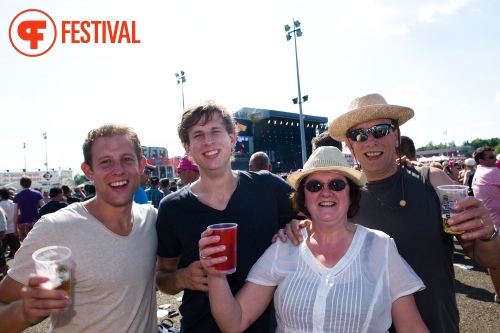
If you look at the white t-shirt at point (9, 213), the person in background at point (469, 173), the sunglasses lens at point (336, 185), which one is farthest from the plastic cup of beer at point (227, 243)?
the person in background at point (469, 173)

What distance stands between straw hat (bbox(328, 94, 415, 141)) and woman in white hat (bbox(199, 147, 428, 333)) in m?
0.56

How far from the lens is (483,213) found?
166 centimetres

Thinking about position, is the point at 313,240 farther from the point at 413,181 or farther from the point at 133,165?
the point at 133,165

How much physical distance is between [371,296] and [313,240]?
48 centimetres

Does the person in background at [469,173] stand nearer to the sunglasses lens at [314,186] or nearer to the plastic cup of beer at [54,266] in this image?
the sunglasses lens at [314,186]

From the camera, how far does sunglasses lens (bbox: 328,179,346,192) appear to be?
1.99 metres

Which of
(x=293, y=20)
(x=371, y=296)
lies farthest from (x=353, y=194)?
(x=293, y=20)

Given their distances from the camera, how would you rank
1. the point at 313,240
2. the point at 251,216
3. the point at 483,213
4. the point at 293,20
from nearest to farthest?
1. the point at 483,213
2. the point at 313,240
3. the point at 251,216
4. the point at 293,20

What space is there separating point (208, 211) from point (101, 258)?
0.72 meters

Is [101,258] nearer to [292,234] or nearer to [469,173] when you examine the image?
[292,234]

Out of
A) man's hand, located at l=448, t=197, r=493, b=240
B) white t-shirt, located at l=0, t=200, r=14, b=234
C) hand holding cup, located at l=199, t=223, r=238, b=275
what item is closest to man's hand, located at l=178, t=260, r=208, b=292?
hand holding cup, located at l=199, t=223, r=238, b=275

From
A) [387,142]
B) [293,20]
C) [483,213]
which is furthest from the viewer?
[293,20]

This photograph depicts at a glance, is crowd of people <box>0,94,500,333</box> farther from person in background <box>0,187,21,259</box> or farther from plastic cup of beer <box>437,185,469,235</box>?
person in background <box>0,187,21,259</box>

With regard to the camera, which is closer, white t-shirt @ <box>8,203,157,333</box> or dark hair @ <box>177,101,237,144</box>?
white t-shirt @ <box>8,203,157,333</box>
